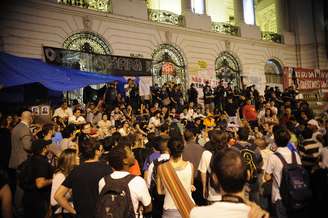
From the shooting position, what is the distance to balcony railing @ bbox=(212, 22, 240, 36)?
23875 mm

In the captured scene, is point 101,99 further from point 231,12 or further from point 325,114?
point 231,12

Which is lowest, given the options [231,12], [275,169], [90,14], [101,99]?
[275,169]

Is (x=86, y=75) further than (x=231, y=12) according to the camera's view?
No

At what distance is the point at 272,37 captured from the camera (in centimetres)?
2767

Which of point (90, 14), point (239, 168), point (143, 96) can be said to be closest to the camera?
point (239, 168)

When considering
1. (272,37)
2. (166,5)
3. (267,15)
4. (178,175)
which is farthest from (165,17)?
(178,175)

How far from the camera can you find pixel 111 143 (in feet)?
17.5

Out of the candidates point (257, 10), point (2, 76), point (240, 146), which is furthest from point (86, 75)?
point (257, 10)

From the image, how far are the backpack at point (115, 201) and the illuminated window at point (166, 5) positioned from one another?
1974 centimetres

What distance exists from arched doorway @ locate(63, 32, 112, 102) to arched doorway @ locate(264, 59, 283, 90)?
14.4 meters

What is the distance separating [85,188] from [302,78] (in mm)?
20906

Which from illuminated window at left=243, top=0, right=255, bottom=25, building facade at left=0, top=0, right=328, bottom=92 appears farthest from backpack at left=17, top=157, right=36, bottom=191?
illuminated window at left=243, top=0, right=255, bottom=25

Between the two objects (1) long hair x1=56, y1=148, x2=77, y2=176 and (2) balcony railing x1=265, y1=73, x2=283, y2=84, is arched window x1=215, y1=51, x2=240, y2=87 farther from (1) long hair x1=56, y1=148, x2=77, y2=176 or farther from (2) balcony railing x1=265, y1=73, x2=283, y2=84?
(1) long hair x1=56, y1=148, x2=77, y2=176

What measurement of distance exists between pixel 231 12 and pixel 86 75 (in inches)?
731
